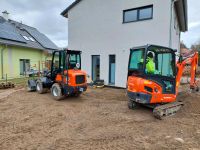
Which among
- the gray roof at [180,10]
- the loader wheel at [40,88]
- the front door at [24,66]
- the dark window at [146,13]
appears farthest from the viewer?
the front door at [24,66]

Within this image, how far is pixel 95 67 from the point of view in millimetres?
12273

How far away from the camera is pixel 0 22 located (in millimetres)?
17719

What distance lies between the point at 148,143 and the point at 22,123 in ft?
12.0

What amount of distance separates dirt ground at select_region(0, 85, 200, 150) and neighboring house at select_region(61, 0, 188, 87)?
13.2ft

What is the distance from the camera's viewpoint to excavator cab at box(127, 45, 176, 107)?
5.45 metres

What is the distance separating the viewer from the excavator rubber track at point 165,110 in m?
5.27

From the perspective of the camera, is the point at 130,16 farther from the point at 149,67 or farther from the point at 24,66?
the point at 24,66

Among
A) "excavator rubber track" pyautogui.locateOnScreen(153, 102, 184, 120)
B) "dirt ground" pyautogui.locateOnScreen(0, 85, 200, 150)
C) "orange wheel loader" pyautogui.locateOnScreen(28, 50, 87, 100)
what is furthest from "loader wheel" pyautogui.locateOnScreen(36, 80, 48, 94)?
"excavator rubber track" pyautogui.locateOnScreen(153, 102, 184, 120)

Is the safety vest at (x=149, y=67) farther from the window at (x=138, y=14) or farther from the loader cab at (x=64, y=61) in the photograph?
the window at (x=138, y=14)

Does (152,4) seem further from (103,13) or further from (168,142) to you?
(168,142)

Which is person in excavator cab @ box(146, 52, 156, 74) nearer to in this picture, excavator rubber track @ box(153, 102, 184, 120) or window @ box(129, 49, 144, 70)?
window @ box(129, 49, 144, 70)

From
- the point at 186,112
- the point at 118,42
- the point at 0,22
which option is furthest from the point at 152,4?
the point at 0,22

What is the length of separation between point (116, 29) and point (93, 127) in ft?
24.9

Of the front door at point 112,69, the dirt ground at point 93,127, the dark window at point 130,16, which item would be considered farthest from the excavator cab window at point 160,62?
the front door at point 112,69
